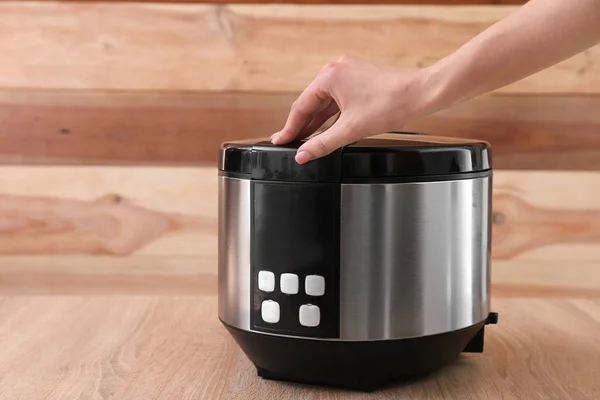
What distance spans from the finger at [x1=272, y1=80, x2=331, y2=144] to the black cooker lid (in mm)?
16

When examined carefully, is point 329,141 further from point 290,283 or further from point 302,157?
point 290,283

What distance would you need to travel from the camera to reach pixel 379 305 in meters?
0.68

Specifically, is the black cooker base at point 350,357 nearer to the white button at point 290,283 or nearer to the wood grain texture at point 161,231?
the white button at point 290,283

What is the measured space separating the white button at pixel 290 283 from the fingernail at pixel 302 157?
0.34 feet

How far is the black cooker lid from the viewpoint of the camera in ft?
2.16

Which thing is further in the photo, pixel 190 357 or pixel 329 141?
pixel 190 357

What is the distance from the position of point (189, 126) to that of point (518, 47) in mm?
782

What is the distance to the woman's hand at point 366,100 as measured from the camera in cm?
65

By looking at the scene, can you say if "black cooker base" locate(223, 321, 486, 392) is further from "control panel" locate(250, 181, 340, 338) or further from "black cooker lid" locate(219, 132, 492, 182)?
"black cooker lid" locate(219, 132, 492, 182)

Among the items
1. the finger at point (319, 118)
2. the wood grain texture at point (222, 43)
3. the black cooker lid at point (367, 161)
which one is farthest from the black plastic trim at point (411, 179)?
the wood grain texture at point (222, 43)

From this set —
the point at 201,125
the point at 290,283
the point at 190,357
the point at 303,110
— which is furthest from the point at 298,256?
the point at 201,125

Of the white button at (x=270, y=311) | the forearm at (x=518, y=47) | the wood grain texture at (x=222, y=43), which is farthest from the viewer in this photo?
the wood grain texture at (x=222, y=43)

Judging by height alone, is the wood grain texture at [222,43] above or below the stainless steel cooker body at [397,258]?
above

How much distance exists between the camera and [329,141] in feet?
2.12
